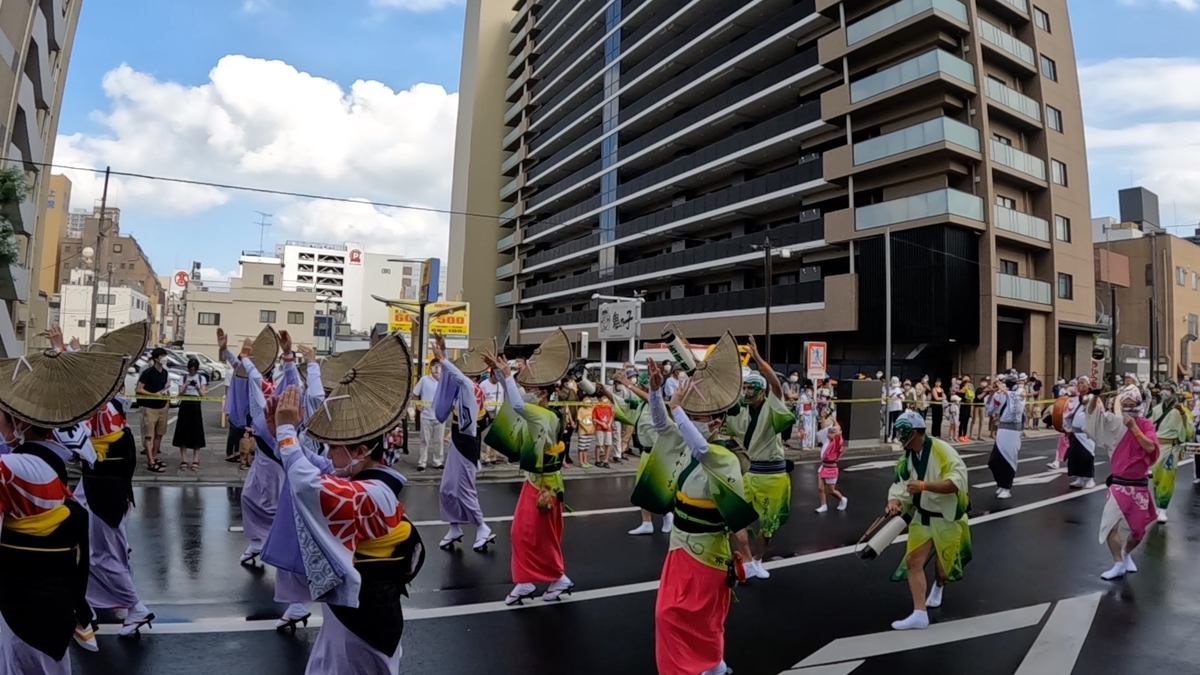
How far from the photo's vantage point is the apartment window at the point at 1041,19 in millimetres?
31781

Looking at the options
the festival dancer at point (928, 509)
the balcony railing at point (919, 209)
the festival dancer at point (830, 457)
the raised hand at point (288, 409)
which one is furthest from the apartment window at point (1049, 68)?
the raised hand at point (288, 409)

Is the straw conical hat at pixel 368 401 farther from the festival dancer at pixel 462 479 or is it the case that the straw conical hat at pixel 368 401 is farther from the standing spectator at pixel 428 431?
the standing spectator at pixel 428 431

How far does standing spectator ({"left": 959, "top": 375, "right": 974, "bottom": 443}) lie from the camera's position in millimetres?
22422

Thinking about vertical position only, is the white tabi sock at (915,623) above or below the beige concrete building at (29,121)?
below

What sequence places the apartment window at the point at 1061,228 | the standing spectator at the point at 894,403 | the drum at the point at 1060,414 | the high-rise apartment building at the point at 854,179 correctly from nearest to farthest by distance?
→ 1. the drum at the point at 1060,414
2. the standing spectator at the point at 894,403
3. the high-rise apartment building at the point at 854,179
4. the apartment window at the point at 1061,228

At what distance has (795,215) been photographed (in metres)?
34.5

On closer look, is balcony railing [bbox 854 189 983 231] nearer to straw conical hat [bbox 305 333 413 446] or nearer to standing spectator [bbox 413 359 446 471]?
standing spectator [bbox 413 359 446 471]

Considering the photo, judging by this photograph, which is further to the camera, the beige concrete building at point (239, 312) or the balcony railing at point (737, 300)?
the beige concrete building at point (239, 312)

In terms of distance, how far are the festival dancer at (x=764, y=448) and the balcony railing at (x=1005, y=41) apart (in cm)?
2776

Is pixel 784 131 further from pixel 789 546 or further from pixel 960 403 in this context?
pixel 789 546

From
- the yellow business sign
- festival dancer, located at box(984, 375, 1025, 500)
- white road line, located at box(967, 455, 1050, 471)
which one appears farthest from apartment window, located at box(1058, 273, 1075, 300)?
the yellow business sign

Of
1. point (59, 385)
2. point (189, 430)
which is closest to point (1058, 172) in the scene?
point (189, 430)

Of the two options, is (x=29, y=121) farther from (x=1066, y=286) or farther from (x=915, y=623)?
(x=1066, y=286)

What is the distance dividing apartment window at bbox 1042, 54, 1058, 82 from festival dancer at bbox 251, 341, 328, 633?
117ft
